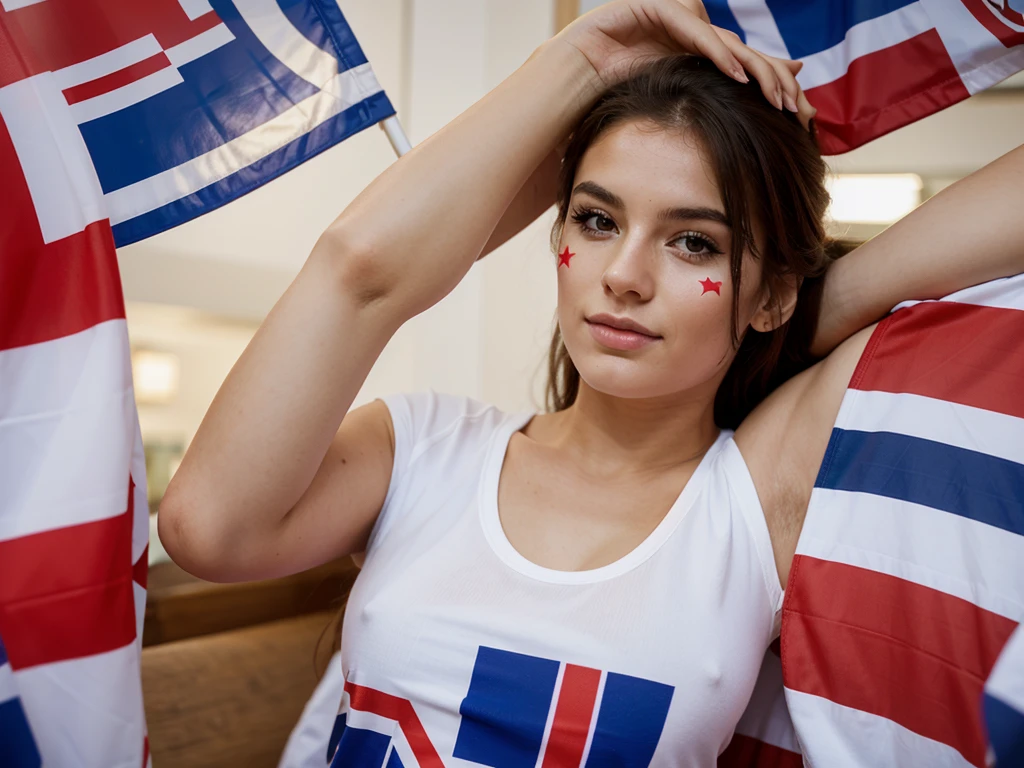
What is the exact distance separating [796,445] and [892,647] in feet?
0.86

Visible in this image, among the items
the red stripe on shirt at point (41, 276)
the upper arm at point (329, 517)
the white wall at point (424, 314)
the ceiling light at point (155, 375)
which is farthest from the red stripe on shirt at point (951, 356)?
the ceiling light at point (155, 375)

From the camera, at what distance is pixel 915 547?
2.92 feet

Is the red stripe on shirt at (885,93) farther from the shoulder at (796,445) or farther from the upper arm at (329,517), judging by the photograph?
the upper arm at (329,517)

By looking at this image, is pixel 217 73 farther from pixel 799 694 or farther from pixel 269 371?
pixel 799 694

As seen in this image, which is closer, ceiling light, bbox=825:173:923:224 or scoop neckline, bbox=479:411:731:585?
scoop neckline, bbox=479:411:731:585

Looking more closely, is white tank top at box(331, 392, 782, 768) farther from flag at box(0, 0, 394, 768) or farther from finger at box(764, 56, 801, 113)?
finger at box(764, 56, 801, 113)

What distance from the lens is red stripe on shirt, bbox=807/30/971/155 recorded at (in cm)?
113

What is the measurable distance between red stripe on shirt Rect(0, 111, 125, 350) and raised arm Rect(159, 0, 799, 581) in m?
0.16

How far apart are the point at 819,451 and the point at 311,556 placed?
647 millimetres

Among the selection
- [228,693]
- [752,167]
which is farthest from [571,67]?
Answer: [228,693]

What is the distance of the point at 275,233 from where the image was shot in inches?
104

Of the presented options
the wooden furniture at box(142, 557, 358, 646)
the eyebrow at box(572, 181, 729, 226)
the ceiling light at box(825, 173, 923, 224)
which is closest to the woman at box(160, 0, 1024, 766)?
the eyebrow at box(572, 181, 729, 226)

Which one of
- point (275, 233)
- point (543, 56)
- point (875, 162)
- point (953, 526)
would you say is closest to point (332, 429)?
point (543, 56)

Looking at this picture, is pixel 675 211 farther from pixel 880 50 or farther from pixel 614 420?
pixel 880 50
